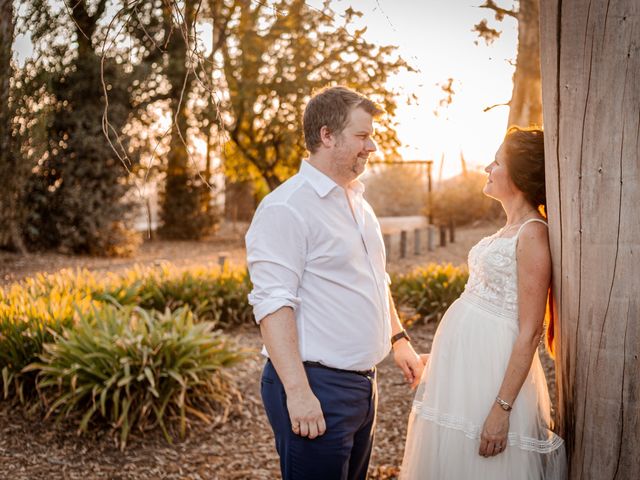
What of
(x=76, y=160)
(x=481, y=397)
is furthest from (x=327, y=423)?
(x=76, y=160)


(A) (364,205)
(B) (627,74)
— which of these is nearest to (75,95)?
(A) (364,205)

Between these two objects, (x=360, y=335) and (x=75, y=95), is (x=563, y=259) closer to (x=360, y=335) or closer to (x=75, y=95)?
(x=360, y=335)

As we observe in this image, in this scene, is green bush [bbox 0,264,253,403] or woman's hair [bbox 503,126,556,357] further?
green bush [bbox 0,264,253,403]

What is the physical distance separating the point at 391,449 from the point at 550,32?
3203 mm

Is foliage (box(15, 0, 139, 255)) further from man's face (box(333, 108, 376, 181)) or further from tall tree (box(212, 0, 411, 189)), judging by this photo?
man's face (box(333, 108, 376, 181))

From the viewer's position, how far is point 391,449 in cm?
439

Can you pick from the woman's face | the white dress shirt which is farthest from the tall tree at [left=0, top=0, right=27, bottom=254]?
the woman's face

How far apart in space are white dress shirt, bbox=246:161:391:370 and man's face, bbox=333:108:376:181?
0.08 meters

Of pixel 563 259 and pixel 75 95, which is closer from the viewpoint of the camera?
pixel 563 259

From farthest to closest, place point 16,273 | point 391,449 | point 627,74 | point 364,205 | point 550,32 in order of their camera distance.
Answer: point 16,273 → point 391,449 → point 364,205 → point 550,32 → point 627,74

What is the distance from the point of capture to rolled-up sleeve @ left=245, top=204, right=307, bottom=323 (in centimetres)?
208

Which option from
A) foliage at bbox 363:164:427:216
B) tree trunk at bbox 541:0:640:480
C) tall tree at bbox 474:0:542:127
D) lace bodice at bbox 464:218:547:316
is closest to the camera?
tree trunk at bbox 541:0:640:480

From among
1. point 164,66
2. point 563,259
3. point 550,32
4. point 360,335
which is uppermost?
point 164,66

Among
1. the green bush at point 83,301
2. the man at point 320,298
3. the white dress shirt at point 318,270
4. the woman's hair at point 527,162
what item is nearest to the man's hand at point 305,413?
the man at point 320,298
